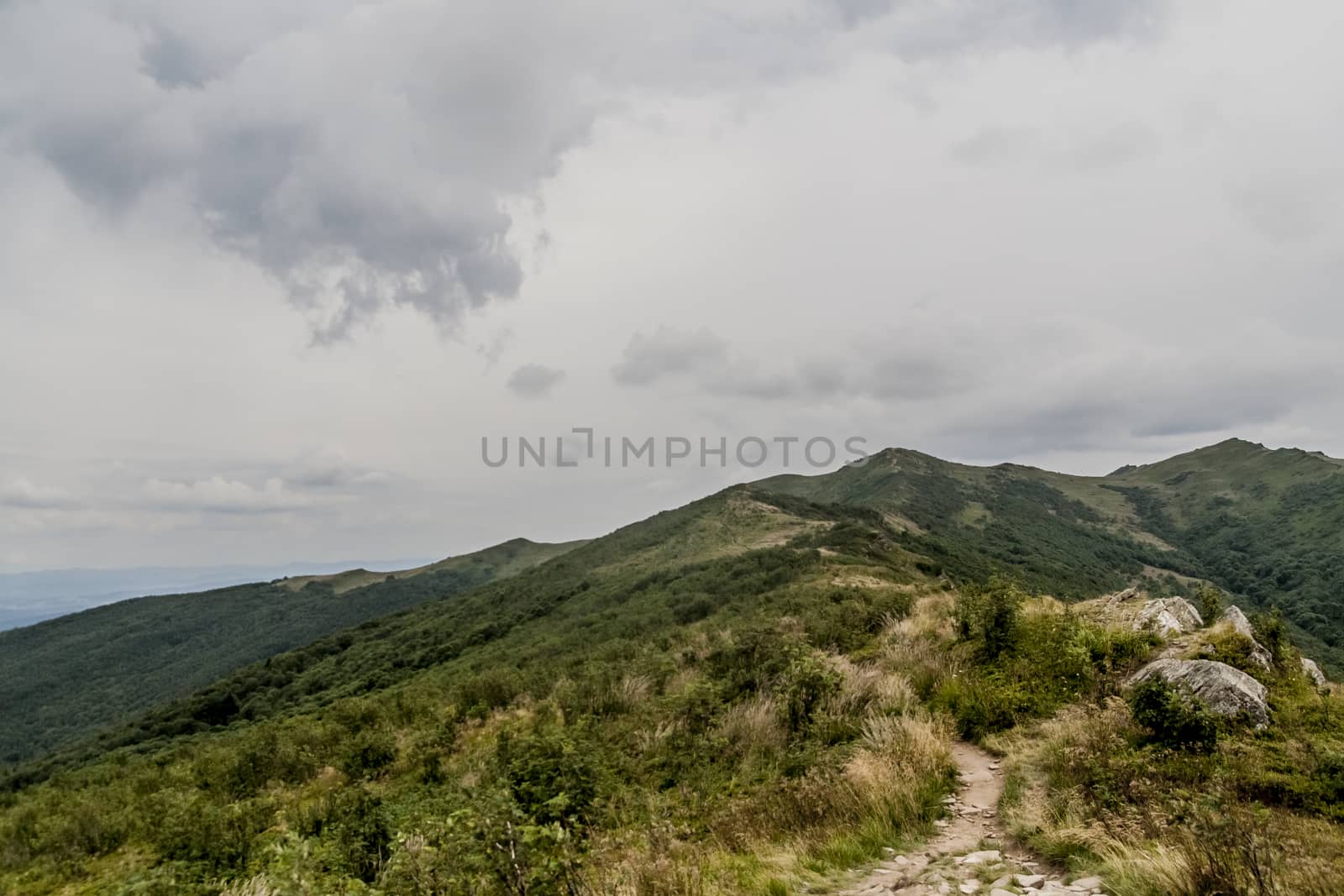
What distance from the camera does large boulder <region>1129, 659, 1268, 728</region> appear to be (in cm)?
739

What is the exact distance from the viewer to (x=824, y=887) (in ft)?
17.0

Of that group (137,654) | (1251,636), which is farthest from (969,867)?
(137,654)

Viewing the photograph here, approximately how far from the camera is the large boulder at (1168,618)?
35.4 ft

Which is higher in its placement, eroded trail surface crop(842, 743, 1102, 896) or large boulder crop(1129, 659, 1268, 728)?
large boulder crop(1129, 659, 1268, 728)

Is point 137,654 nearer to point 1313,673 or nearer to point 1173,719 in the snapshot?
point 1173,719

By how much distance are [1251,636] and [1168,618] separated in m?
1.14

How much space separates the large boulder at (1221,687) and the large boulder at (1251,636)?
953mm

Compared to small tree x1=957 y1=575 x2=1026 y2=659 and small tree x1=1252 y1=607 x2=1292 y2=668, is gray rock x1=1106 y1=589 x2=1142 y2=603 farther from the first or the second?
small tree x1=1252 y1=607 x2=1292 y2=668

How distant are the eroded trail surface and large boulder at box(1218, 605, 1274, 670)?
5284mm

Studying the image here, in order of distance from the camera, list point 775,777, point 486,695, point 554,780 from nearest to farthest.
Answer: point 775,777
point 554,780
point 486,695

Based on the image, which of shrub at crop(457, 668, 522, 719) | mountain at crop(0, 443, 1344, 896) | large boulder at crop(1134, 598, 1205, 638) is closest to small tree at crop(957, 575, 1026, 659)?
mountain at crop(0, 443, 1344, 896)

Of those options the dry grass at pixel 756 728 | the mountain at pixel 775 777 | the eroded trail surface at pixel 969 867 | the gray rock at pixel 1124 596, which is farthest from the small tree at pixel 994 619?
the eroded trail surface at pixel 969 867

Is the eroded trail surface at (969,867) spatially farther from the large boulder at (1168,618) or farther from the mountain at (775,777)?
the large boulder at (1168,618)

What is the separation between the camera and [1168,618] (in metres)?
11.1
